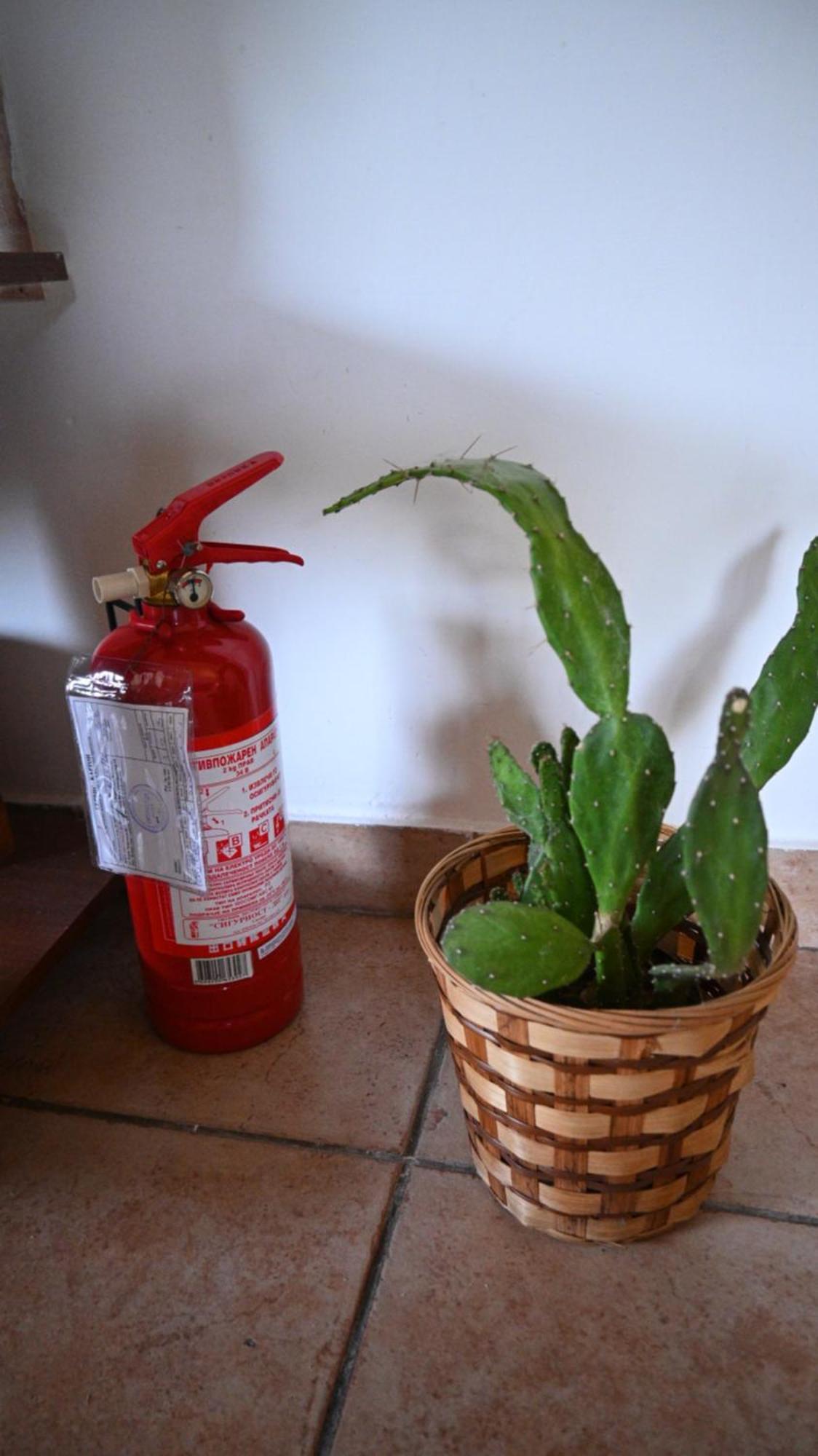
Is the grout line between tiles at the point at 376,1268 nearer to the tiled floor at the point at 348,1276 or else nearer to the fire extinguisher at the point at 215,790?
the tiled floor at the point at 348,1276

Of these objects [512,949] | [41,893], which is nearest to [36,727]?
[41,893]

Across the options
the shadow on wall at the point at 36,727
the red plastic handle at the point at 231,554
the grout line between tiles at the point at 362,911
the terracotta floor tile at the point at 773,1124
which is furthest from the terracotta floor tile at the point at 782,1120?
the shadow on wall at the point at 36,727

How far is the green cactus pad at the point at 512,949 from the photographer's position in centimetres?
59

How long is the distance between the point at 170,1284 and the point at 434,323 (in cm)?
77

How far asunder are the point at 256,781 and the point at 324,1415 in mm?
439

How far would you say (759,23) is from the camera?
2.29 ft

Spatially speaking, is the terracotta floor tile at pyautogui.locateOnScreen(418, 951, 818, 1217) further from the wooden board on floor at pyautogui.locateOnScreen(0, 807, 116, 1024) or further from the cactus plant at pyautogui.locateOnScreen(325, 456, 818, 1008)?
the wooden board on floor at pyautogui.locateOnScreen(0, 807, 116, 1024)

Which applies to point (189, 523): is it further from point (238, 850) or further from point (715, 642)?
point (715, 642)

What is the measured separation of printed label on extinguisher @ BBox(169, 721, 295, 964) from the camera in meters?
0.79

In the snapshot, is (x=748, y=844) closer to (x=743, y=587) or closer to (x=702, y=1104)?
(x=702, y=1104)

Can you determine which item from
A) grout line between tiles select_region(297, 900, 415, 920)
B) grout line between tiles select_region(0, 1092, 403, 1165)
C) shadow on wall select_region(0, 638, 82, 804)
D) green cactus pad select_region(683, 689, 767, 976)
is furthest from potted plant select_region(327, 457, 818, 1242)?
shadow on wall select_region(0, 638, 82, 804)

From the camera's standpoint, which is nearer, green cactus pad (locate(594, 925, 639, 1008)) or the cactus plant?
the cactus plant

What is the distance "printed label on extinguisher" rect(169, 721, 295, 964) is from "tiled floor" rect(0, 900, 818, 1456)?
14cm

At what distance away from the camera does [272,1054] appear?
889 mm
